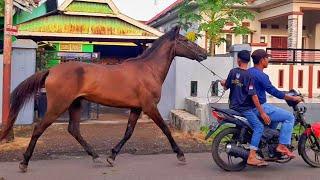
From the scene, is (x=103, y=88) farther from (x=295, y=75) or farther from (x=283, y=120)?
(x=295, y=75)

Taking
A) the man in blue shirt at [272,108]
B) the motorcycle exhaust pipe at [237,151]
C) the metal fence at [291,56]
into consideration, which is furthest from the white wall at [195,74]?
the motorcycle exhaust pipe at [237,151]

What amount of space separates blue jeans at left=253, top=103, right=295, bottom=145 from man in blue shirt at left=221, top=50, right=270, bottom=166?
0.14 meters

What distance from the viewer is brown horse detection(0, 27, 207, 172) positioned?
693cm

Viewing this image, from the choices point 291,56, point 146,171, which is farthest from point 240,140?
point 291,56

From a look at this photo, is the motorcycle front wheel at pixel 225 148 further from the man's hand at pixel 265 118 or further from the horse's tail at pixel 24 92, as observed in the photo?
the horse's tail at pixel 24 92

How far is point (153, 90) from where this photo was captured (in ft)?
24.3

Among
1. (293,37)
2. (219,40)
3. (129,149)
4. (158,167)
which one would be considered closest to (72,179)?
(158,167)

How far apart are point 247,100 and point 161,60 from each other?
1.63 metres

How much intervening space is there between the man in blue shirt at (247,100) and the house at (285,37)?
678cm

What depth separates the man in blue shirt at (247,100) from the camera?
22.0 ft

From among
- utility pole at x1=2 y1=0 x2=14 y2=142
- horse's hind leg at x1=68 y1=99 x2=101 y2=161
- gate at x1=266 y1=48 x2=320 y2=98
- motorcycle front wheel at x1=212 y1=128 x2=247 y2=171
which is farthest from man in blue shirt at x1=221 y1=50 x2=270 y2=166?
gate at x1=266 y1=48 x2=320 y2=98

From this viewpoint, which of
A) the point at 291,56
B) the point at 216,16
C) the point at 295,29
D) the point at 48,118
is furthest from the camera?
the point at 295,29

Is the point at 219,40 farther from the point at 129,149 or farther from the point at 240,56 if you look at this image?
the point at 240,56

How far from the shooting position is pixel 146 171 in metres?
6.93
